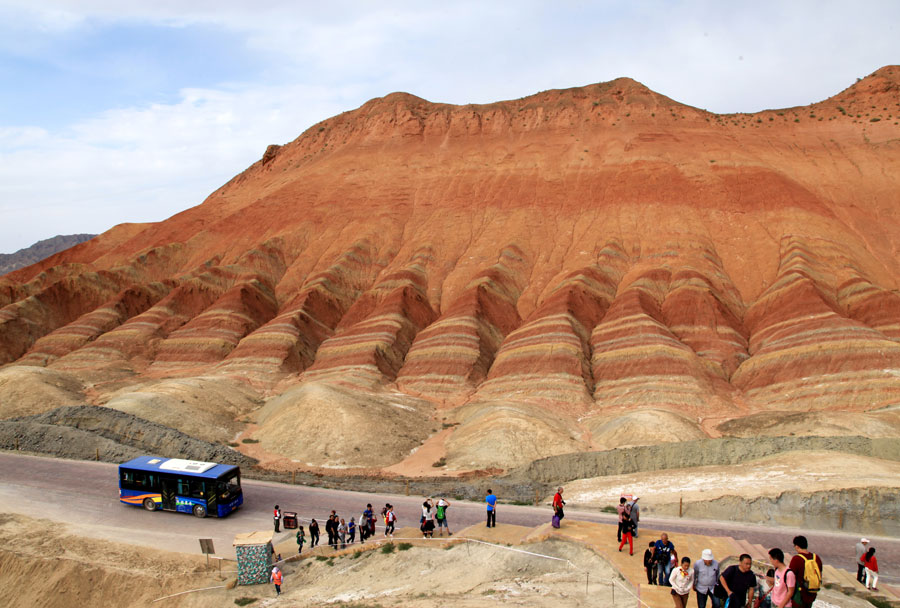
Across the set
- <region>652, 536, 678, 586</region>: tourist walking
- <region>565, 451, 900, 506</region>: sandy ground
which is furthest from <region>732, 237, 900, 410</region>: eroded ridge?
<region>652, 536, 678, 586</region>: tourist walking

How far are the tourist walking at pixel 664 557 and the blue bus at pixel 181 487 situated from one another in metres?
19.4

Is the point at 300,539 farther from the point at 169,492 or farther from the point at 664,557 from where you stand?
the point at 664,557

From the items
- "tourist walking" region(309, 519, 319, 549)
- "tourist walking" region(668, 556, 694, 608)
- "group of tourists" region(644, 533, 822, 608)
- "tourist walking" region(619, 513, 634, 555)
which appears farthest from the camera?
"tourist walking" region(309, 519, 319, 549)

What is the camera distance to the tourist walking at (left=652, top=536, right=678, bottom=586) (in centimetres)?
1498

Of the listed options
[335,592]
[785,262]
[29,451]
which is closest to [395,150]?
[785,262]

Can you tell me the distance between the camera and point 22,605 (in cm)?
2339

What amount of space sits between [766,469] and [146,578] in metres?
27.0

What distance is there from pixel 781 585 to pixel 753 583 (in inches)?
18.5

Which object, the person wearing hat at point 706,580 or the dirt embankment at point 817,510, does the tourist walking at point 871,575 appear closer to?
the person wearing hat at point 706,580

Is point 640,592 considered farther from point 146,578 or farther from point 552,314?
point 552,314

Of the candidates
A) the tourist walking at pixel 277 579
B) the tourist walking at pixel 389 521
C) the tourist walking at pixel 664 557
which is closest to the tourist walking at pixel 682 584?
the tourist walking at pixel 664 557

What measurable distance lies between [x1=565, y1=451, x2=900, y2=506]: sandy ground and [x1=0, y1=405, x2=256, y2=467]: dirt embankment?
20.6 metres

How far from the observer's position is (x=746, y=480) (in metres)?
29.9

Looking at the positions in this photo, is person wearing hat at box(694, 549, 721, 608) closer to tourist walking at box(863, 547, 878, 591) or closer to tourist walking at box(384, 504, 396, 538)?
tourist walking at box(863, 547, 878, 591)
